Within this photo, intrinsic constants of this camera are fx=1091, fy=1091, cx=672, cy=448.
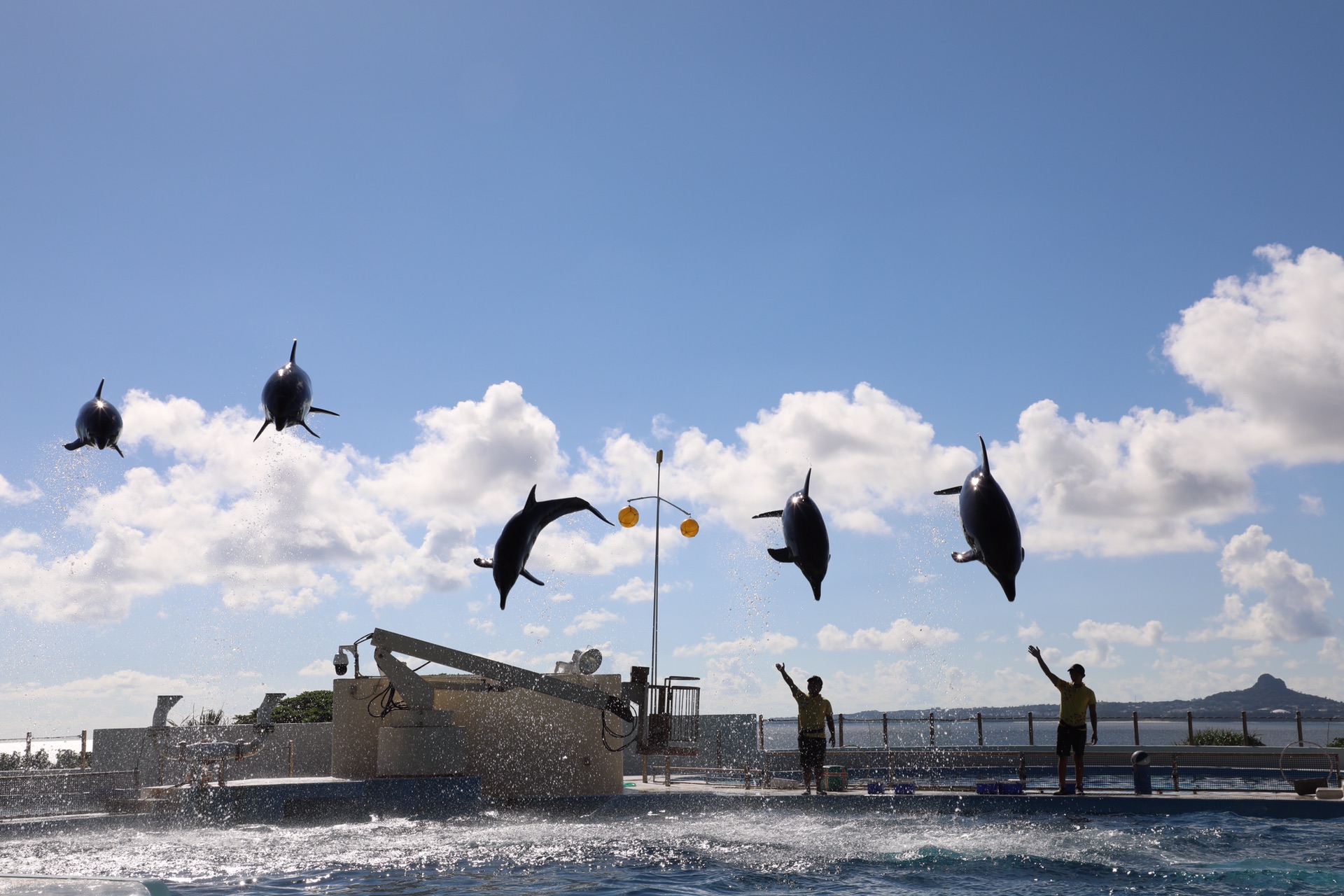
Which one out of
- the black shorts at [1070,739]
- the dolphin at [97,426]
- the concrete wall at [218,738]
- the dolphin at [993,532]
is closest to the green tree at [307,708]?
the concrete wall at [218,738]

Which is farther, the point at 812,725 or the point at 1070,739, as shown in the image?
the point at 812,725

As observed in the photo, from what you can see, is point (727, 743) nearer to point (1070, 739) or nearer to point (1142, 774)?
point (1070, 739)

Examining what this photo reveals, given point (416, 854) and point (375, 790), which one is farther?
point (375, 790)

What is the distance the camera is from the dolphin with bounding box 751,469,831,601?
10898 millimetres

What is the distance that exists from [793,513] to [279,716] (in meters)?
21.3

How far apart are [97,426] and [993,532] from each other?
12.4 meters

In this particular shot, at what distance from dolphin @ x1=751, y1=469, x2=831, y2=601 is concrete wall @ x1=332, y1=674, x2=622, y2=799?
732 centimetres

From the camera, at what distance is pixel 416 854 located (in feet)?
39.2

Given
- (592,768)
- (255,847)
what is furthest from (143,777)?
(592,768)

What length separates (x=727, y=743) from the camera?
23.8 m

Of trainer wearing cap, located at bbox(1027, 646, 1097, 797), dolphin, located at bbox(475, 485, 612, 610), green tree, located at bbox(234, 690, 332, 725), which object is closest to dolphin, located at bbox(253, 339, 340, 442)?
dolphin, located at bbox(475, 485, 612, 610)

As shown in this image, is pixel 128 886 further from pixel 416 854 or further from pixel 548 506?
pixel 548 506

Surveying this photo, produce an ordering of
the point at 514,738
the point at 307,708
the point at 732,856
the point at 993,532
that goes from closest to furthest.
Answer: the point at 993,532
the point at 732,856
the point at 514,738
the point at 307,708

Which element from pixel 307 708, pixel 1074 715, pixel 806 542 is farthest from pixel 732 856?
pixel 307 708
